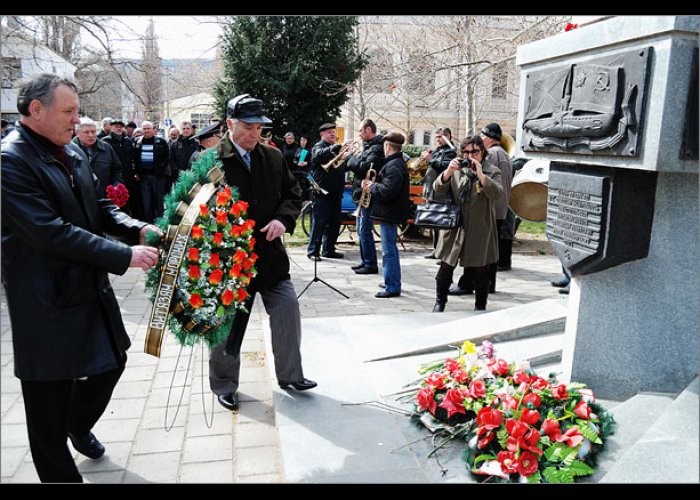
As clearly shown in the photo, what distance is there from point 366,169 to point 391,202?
1.03 meters

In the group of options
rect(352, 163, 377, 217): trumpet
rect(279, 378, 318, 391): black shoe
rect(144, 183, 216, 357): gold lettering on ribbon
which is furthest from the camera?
rect(352, 163, 377, 217): trumpet

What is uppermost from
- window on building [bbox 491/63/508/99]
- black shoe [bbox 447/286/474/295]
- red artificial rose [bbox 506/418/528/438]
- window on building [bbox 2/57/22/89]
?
window on building [bbox 491/63/508/99]

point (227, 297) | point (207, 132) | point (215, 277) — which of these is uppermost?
point (207, 132)

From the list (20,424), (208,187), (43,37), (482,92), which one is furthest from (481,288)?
(482,92)

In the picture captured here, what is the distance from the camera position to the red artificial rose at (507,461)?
301 cm

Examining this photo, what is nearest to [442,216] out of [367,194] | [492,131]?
[492,131]

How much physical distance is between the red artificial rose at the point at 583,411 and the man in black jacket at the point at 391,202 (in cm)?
462

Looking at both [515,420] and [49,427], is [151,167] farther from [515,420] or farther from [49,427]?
[515,420]

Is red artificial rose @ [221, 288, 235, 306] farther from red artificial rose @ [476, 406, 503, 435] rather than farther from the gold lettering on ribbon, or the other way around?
red artificial rose @ [476, 406, 503, 435]

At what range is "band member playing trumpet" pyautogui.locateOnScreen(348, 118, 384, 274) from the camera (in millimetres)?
8414

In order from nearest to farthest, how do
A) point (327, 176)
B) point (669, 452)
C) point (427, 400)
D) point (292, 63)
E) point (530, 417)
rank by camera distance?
1. point (669, 452)
2. point (530, 417)
3. point (427, 400)
4. point (327, 176)
5. point (292, 63)

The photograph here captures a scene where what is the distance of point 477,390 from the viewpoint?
3539 millimetres

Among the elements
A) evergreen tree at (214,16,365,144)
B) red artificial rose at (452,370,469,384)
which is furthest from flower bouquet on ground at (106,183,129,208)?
→ evergreen tree at (214,16,365,144)

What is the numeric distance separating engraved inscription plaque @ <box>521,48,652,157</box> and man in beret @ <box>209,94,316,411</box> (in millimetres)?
1740
